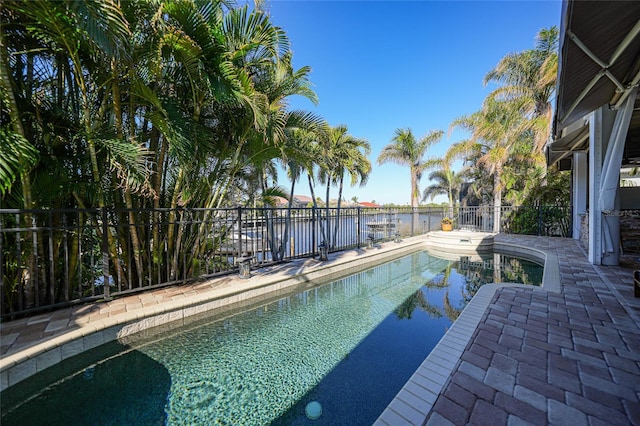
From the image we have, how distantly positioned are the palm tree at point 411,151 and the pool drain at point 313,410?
45.8ft

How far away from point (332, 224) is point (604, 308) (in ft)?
17.7

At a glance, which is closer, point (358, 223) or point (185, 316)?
point (185, 316)

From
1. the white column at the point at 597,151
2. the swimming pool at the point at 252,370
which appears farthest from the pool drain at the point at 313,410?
the white column at the point at 597,151

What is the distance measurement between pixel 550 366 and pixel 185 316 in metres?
3.97

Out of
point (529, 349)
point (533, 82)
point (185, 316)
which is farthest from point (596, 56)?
point (533, 82)

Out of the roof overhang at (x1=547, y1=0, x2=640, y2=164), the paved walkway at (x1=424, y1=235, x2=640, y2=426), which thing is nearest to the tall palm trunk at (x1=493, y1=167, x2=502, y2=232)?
the roof overhang at (x1=547, y1=0, x2=640, y2=164)

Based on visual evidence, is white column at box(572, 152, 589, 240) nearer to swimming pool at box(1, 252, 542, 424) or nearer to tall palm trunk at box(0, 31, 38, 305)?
swimming pool at box(1, 252, 542, 424)

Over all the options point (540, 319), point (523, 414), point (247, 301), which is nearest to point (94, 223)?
point (247, 301)

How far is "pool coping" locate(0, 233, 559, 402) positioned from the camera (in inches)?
86.1

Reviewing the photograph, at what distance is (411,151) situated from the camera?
1455cm

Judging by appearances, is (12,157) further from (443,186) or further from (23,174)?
(443,186)

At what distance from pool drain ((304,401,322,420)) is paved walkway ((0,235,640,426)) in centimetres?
67

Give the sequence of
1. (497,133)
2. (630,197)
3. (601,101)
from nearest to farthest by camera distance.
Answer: (601,101), (630,197), (497,133)

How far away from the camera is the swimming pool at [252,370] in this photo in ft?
6.39
